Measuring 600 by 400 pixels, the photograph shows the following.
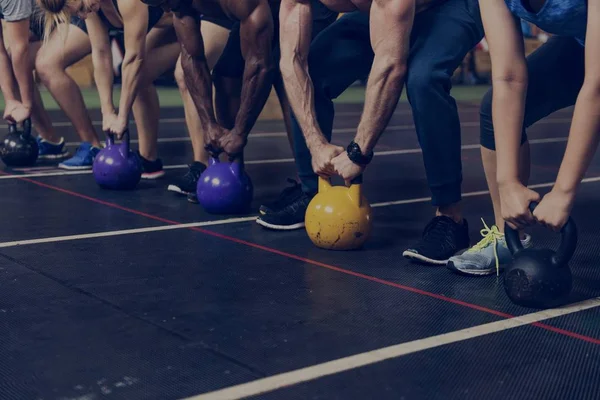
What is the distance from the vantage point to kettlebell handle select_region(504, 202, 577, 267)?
2.43m

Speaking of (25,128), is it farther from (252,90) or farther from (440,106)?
(440,106)

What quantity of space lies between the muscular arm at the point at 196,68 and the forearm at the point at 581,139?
1.89m

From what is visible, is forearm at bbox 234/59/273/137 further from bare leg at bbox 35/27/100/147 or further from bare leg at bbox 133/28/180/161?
bare leg at bbox 35/27/100/147

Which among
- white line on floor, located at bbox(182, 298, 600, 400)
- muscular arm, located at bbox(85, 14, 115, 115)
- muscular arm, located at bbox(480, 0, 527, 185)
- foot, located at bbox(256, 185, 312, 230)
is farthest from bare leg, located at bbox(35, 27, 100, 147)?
white line on floor, located at bbox(182, 298, 600, 400)

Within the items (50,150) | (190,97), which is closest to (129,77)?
(190,97)

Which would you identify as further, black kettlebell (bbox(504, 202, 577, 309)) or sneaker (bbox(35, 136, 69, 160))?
sneaker (bbox(35, 136, 69, 160))

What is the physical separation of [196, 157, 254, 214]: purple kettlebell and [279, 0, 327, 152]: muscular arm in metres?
0.59

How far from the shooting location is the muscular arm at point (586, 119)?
2.21 m

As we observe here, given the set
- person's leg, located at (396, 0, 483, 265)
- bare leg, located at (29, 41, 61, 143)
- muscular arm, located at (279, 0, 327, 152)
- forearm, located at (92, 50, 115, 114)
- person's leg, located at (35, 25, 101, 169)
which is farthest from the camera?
bare leg, located at (29, 41, 61, 143)

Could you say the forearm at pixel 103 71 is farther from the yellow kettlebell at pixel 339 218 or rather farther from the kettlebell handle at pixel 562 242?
the kettlebell handle at pixel 562 242

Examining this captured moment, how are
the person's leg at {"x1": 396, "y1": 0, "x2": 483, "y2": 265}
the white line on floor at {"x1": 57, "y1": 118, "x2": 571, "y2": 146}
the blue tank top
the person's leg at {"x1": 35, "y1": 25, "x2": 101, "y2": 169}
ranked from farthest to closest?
the white line on floor at {"x1": 57, "y1": 118, "x2": 571, "y2": 146}
the person's leg at {"x1": 35, "y1": 25, "x2": 101, "y2": 169}
the person's leg at {"x1": 396, "y1": 0, "x2": 483, "y2": 265}
the blue tank top

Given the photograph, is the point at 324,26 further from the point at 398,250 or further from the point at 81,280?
the point at 81,280

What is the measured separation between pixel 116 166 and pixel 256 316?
2161 mm

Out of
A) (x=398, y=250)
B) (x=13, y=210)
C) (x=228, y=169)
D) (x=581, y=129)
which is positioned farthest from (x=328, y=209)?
(x=13, y=210)
